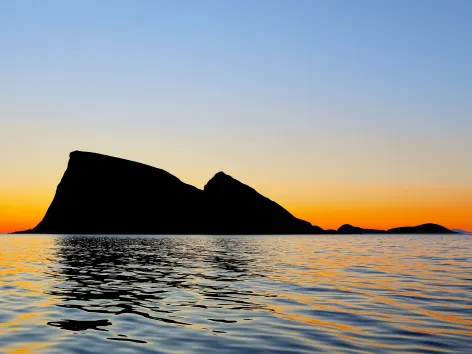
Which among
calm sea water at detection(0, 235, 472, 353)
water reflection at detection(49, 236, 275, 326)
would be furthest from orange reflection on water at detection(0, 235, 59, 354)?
water reflection at detection(49, 236, 275, 326)

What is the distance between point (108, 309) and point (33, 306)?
10.9 feet

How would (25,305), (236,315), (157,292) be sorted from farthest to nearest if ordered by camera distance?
(157,292), (25,305), (236,315)

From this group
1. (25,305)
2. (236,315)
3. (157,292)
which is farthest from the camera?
(157,292)

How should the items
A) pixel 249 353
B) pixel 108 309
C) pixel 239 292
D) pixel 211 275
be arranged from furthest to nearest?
pixel 211 275, pixel 239 292, pixel 108 309, pixel 249 353

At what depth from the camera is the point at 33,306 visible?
23.0 m

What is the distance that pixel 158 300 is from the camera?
25.0m

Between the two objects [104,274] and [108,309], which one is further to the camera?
[104,274]

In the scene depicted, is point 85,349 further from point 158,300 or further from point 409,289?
point 409,289

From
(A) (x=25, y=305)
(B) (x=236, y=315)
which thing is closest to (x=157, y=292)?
(A) (x=25, y=305)

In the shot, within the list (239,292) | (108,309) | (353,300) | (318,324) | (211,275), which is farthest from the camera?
(211,275)

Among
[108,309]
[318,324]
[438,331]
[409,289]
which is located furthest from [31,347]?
[409,289]

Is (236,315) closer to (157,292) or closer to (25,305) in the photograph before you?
(157,292)

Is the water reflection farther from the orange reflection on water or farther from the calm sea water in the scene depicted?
the orange reflection on water

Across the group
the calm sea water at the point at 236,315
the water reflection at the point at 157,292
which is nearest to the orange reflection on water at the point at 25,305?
the calm sea water at the point at 236,315
